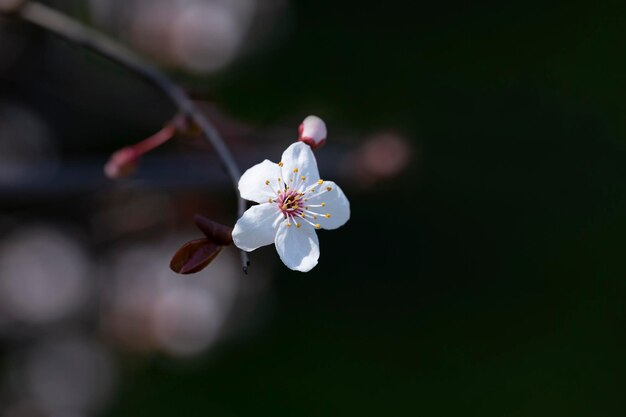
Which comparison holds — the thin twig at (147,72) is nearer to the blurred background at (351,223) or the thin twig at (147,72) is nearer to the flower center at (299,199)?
the flower center at (299,199)

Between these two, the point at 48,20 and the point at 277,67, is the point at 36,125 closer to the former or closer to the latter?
the point at 277,67

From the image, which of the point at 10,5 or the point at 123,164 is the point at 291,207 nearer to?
the point at 123,164

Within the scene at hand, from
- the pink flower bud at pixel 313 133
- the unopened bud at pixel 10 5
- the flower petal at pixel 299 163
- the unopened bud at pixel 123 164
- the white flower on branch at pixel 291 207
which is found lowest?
the white flower on branch at pixel 291 207

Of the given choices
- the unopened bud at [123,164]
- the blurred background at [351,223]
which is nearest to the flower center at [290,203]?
the unopened bud at [123,164]

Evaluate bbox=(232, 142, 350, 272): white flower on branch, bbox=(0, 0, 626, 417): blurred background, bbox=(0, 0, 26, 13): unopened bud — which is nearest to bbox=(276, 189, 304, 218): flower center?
bbox=(232, 142, 350, 272): white flower on branch

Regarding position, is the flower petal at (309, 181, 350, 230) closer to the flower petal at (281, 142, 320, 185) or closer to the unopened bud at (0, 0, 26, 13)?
the flower petal at (281, 142, 320, 185)
